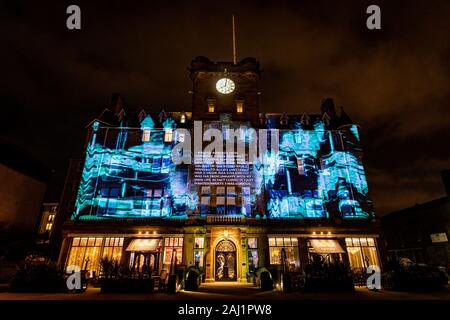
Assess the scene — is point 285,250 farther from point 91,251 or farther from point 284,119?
point 91,251

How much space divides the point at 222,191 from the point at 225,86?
12154 millimetres

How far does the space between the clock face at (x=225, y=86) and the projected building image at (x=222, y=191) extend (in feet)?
0.38

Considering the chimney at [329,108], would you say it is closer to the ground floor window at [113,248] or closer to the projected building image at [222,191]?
the projected building image at [222,191]

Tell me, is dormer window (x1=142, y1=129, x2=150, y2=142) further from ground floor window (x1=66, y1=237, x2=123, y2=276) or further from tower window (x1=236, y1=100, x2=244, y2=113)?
ground floor window (x1=66, y1=237, x2=123, y2=276)

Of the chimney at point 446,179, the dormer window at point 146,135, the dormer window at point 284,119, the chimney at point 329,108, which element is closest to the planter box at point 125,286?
the dormer window at point 146,135

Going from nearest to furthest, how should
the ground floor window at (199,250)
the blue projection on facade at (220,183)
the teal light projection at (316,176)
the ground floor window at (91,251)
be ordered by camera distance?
the ground floor window at (199,250)
the ground floor window at (91,251)
the blue projection on facade at (220,183)
the teal light projection at (316,176)

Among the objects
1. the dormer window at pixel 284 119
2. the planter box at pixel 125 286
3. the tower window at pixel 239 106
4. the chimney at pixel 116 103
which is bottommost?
the planter box at pixel 125 286

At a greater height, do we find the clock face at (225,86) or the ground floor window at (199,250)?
the clock face at (225,86)

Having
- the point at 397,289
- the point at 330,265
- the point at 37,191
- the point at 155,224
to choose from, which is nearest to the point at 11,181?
the point at 37,191

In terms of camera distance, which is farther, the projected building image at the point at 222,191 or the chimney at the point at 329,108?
the chimney at the point at 329,108

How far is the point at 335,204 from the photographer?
24047 mm

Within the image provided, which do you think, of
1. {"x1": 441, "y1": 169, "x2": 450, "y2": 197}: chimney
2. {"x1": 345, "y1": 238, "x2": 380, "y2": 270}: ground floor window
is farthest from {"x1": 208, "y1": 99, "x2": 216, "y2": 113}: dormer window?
{"x1": 441, "y1": 169, "x2": 450, "y2": 197}: chimney

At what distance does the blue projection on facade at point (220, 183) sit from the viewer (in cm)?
2320
